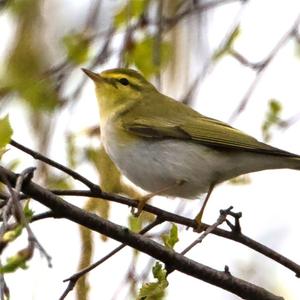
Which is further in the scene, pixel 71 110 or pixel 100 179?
pixel 71 110

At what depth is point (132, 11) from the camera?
4539 mm

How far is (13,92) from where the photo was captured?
13.4ft

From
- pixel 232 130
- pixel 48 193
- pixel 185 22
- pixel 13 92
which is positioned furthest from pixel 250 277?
pixel 48 193

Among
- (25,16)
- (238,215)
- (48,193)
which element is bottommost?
(48,193)

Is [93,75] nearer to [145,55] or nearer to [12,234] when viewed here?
[145,55]

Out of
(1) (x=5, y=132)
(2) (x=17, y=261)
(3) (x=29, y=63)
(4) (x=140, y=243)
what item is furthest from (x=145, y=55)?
(2) (x=17, y=261)

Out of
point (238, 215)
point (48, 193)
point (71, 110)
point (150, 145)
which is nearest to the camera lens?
point (48, 193)

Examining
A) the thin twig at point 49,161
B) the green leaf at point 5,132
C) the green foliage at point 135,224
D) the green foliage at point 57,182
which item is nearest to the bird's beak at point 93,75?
the green foliage at point 57,182

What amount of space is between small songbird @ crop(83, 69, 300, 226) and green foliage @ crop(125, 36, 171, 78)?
321 millimetres

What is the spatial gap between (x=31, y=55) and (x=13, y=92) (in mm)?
240

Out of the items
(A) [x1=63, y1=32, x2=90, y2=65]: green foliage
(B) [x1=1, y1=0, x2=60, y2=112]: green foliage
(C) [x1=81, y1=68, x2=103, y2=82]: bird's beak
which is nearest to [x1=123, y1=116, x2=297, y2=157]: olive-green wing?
(C) [x1=81, y1=68, x2=103, y2=82]: bird's beak

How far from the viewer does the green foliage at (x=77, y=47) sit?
4602 millimetres

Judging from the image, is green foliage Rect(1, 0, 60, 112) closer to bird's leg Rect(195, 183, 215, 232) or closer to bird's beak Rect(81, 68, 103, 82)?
bird's beak Rect(81, 68, 103, 82)

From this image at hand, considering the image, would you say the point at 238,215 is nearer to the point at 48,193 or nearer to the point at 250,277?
the point at 48,193
